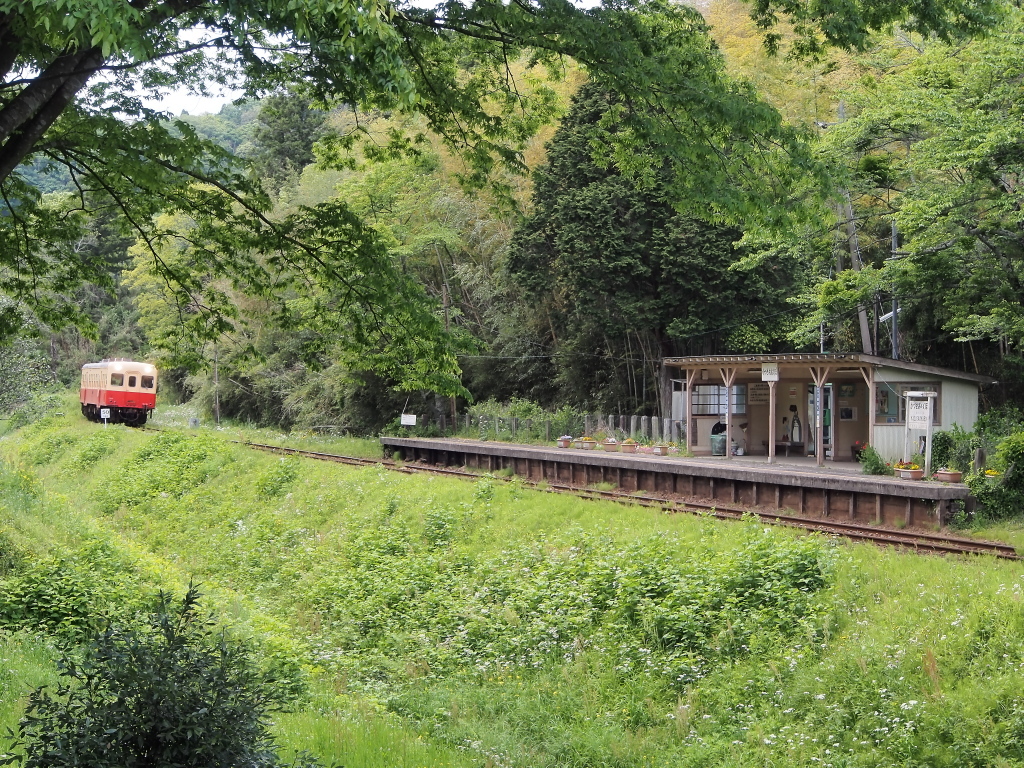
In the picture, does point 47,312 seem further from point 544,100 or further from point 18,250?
point 544,100

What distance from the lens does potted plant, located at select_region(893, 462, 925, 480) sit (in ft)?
56.2

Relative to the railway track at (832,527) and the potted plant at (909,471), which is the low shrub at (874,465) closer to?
the potted plant at (909,471)

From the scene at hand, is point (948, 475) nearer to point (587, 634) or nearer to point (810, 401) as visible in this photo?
point (810, 401)

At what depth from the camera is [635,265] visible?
90.2ft

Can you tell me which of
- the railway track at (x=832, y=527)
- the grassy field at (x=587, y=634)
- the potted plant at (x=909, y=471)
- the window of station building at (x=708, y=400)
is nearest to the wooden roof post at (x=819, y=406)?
the potted plant at (x=909, y=471)

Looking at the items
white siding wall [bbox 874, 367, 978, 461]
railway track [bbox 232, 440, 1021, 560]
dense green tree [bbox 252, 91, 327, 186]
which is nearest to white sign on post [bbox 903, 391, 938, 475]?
white siding wall [bbox 874, 367, 978, 461]

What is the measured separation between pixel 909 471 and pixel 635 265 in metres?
12.1

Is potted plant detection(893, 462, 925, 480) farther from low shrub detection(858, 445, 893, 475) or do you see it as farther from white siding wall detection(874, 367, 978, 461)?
white siding wall detection(874, 367, 978, 461)

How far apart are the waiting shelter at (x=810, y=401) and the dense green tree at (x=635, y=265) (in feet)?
9.64

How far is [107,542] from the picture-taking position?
1398cm

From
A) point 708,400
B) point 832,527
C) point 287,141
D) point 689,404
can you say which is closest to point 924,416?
point 832,527

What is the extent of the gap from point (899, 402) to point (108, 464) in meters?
23.4

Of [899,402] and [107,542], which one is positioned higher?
[899,402]

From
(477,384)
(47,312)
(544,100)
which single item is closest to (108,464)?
(477,384)
